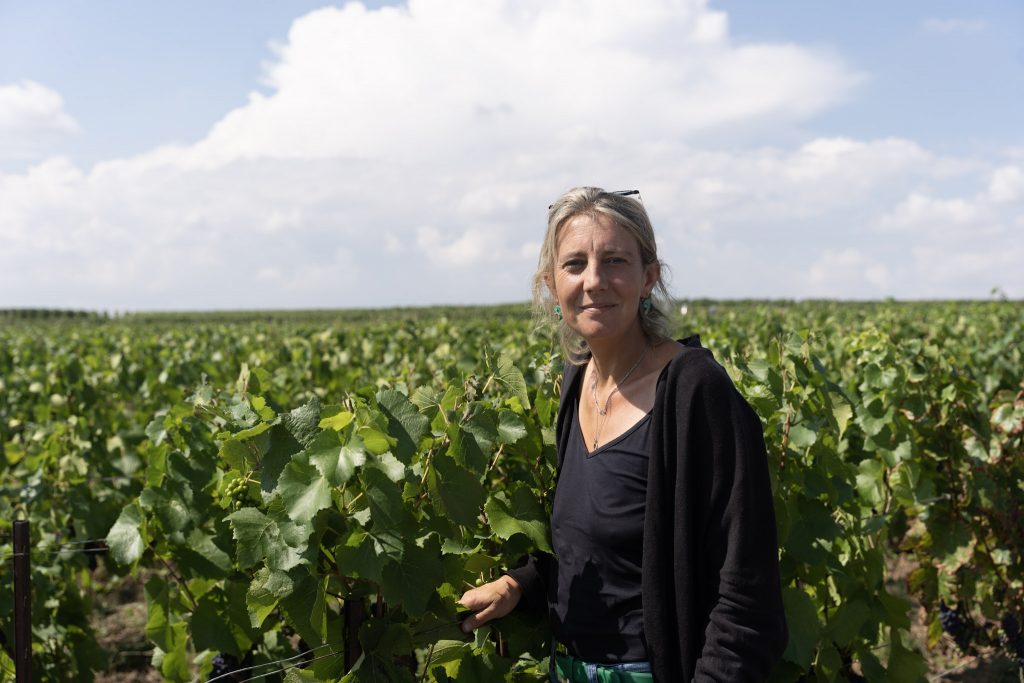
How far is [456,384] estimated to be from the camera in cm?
239

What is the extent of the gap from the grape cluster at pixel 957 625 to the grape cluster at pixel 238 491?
13.6 feet

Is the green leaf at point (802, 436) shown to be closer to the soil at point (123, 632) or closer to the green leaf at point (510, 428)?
the green leaf at point (510, 428)

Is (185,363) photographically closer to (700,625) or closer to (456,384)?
(456,384)

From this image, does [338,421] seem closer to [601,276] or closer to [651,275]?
[601,276]

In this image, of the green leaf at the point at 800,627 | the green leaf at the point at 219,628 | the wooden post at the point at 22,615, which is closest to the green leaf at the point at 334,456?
the wooden post at the point at 22,615

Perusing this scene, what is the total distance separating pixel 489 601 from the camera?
7.07 ft

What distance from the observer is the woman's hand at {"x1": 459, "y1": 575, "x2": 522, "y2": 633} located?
215 centimetres

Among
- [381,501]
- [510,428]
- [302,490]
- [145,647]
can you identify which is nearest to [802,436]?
[510,428]

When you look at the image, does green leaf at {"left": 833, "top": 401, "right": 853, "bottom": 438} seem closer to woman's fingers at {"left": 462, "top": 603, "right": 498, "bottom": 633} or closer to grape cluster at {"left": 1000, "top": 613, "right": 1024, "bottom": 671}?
woman's fingers at {"left": 462, "top": 603, "right": 498, "bottom": 633}

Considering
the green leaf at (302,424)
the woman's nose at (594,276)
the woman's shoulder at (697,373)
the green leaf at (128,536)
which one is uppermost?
the woman's nose at (594,276)

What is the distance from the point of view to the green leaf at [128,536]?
2.59 meters

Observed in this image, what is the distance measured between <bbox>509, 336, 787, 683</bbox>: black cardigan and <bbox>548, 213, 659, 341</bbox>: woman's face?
0.80 ft

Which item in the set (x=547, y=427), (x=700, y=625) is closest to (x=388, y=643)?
(x=700, y=625)

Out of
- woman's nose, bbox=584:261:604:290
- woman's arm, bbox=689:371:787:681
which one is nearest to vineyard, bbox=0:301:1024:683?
woman's nose, bbox=584:261:604:290
